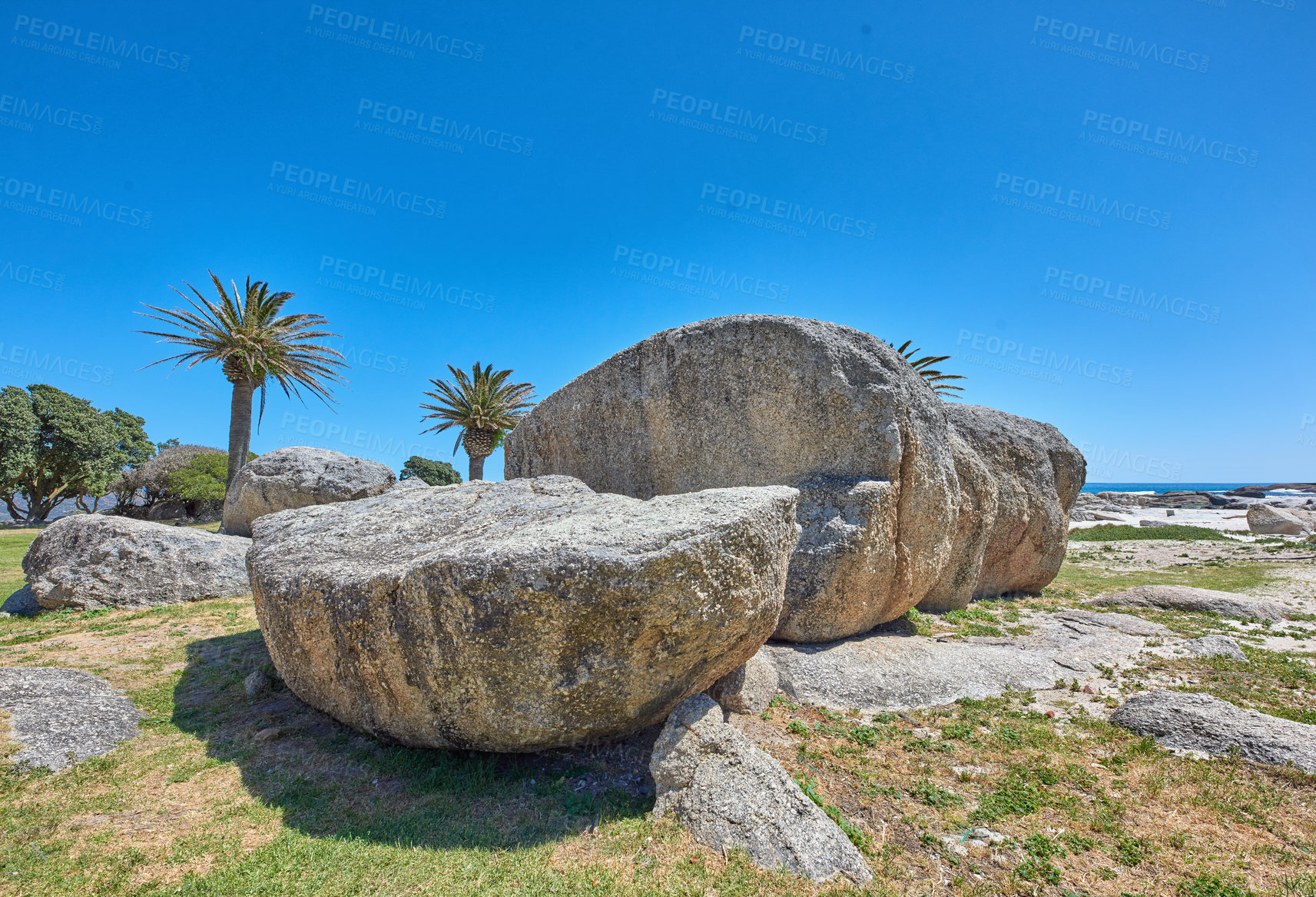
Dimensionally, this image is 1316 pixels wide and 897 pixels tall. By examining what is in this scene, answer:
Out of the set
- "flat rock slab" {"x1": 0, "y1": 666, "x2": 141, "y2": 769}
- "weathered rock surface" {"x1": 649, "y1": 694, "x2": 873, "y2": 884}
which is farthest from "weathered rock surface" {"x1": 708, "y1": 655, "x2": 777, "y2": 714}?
"flat rock slab" {"x1": 0, "y1": 666, "x2": 141, "y2": 769}

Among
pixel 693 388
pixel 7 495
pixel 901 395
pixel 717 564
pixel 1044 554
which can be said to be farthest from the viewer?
pixel 7 495

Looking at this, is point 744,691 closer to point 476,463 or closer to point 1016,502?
point 1016,502

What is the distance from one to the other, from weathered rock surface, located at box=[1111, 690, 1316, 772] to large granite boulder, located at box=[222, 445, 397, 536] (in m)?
19.8

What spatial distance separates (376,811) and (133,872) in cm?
157

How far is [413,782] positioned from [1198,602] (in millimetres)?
16566

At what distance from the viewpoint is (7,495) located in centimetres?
3584

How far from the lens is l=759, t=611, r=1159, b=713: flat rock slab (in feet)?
25.6

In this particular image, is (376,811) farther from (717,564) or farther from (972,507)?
(972,507)

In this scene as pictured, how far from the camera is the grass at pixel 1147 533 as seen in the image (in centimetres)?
2970

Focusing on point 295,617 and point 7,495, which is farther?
point 7,495

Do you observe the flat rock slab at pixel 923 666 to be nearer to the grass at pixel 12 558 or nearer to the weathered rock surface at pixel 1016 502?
the weathered rock surface at pixel 1016 502

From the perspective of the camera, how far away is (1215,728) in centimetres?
645

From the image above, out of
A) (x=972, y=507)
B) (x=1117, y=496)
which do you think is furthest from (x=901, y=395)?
(x=1117, y=496)

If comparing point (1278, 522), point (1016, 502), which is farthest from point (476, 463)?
point (1278, 522)
